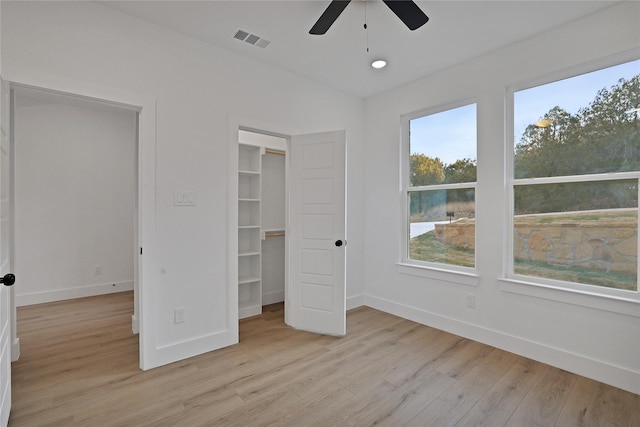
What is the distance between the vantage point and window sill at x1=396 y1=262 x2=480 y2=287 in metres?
3.11

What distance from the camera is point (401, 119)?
378 cm

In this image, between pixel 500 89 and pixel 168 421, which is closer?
pixel 168 421

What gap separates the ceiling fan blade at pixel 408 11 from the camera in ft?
5.91

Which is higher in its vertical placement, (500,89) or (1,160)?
(500,89)

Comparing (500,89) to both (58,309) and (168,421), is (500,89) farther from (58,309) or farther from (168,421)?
(58,309)

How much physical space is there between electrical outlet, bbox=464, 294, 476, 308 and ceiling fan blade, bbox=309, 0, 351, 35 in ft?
8.97

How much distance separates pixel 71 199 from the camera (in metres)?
4.43

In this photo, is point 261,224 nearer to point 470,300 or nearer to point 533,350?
point 470,300

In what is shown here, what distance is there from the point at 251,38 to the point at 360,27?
0.95 metres

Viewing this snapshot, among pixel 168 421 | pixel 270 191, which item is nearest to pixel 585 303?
pixel 168 421

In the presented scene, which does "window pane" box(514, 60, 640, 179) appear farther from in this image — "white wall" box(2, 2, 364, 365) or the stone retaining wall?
"white wall" box(2, 2, 364, 365)

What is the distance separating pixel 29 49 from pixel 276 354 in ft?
9.37

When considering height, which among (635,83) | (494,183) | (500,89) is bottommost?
(494,183)

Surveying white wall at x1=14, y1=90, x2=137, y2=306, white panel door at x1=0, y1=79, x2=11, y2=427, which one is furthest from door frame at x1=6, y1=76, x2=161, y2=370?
white wall at x1=14, y1=90, x2=137, y2=306
